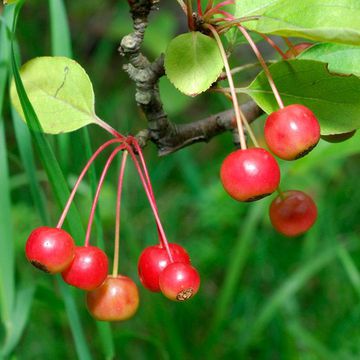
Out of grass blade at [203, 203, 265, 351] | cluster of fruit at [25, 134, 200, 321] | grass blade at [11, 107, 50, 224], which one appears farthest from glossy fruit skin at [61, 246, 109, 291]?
grass blade at [203, 203, 265, 351]

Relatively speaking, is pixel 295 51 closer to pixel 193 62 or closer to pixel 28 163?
pixel 193 62

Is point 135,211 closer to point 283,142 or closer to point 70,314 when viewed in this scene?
point 70,314

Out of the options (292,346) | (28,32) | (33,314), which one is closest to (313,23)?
(292,346)

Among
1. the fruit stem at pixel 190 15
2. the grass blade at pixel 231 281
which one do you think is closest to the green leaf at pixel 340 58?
the fruit stem at pixel 190 15

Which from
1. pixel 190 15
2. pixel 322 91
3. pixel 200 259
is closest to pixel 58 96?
pixel 190 15

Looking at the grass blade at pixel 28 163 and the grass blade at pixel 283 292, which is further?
the grass blade at pixel 283 292

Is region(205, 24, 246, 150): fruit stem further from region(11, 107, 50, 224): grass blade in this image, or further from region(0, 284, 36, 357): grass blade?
region(0, 284, 36, 357): grass blade

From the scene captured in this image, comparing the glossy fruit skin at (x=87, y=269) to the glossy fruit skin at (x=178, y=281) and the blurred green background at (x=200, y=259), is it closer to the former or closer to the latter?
the glossy fruit skin at (x=178, y=281)
